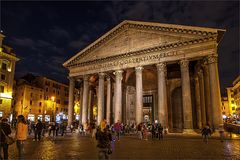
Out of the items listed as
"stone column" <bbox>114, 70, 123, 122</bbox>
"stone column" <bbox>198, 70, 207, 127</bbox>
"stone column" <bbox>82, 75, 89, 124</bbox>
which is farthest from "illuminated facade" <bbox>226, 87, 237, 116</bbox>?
"stone column" <bbox>82, 75, 89, 124</bbox>

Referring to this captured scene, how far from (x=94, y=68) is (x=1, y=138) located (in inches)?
976

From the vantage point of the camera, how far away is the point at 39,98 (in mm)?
59281

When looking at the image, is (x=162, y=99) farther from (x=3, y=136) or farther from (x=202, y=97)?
(x=3, y=136)

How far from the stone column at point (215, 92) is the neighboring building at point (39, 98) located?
135ft

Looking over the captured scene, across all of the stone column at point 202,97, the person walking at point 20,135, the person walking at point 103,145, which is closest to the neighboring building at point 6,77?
the stone column at point 202,97

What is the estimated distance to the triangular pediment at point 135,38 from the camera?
24666 millimetres

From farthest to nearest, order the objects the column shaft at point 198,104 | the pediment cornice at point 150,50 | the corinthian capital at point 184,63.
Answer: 1. the column shaft at point 198,104
2. the corinthian capital at point 184,63
3. the pediment cornice at point 150,50

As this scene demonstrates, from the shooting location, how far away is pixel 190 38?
962 inches

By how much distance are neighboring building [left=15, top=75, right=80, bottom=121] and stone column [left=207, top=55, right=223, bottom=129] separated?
135 feet

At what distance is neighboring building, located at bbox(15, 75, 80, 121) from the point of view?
179 ft

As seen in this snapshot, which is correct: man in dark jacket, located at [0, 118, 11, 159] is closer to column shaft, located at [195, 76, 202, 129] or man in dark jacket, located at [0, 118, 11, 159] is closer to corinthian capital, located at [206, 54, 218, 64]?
corinthian capital, located at [206, 54, 218, 64]

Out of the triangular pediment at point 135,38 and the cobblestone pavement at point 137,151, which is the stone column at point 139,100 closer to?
the triangular pediment at point 135,38

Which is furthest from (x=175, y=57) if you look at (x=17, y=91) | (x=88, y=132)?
(x=17, y=91)

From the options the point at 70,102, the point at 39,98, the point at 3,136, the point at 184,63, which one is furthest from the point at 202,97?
the point at 39,98
